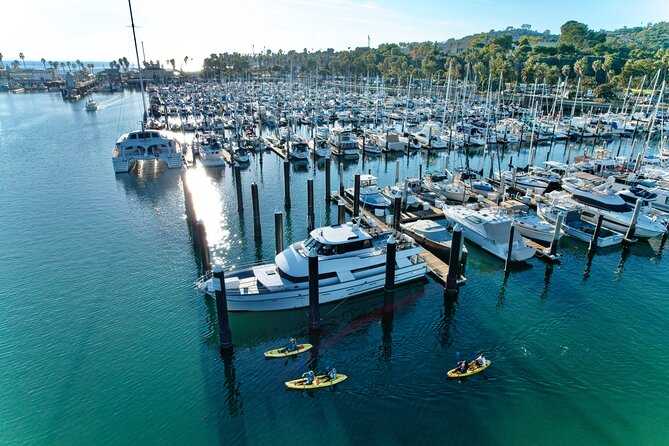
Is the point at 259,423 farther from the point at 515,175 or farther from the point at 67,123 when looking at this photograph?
the point at 67,123

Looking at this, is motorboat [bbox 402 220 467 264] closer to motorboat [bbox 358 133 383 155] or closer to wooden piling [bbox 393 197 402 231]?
wooden piling [bbox 393 197 402 231]

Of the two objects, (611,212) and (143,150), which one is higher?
(143,150)

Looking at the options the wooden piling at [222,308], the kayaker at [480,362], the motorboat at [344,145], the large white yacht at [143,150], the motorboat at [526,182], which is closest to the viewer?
the kayaker at [480,362]

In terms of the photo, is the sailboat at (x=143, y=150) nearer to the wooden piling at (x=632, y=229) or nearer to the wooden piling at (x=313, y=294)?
the wooden piling at (x=313, y=294)

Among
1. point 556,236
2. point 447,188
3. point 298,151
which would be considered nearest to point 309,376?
point 556,236

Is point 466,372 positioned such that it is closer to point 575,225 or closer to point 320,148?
point 575,225

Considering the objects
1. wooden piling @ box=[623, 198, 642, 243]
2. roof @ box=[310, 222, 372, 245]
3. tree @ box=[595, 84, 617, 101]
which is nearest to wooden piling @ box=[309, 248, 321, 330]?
roof @ box=[310, 222, 372, 245]

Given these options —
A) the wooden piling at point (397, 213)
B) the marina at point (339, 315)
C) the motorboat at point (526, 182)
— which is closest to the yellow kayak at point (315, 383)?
the marina at point (339, 315)
